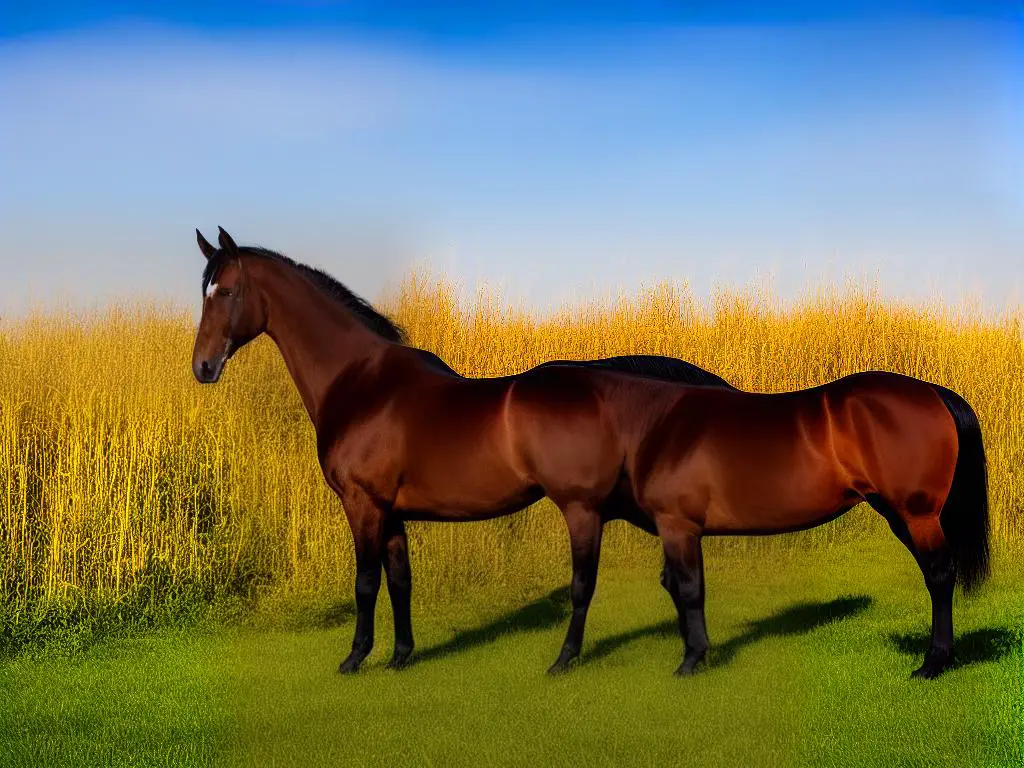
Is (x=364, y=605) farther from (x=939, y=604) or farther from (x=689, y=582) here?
(x=939, y=604)

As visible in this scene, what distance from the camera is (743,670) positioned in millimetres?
6047

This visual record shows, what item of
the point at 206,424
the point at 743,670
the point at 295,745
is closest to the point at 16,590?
the point at 206,424

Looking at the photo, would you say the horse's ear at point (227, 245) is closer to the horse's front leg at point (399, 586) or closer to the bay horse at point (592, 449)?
the bay horse at point (592, 449)

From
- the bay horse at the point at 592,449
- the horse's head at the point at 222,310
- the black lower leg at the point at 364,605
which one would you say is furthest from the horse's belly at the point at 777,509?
the horse's head at the point at 222,310

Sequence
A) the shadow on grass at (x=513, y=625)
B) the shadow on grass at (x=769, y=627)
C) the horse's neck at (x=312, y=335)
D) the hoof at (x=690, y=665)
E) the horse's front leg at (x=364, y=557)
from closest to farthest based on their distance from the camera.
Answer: the hoof at (x=690, y=665) < the horse's front leg at (x=364, y=557) < the horse's neck at (x=312, y=335) < the shadow on grass at (x=769, y=627) < the shadow on grass at (x=513, y=625)

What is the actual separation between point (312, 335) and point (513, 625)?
2.71 meters

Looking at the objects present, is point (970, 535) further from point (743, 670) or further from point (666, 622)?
point (666, 622)

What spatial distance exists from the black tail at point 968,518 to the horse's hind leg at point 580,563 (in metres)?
1.99

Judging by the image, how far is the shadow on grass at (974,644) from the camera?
6.30 metres

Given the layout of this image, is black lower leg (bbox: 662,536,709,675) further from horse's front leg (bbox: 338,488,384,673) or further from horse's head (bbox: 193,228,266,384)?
horse's head (bbox: 193,228,266,384)

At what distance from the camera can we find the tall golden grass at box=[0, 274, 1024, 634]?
26.6ft

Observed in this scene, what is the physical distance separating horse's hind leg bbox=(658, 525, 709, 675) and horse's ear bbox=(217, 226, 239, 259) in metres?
3.08

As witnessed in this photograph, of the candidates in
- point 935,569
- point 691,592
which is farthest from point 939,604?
point 691,592

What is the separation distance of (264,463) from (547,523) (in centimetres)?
286
